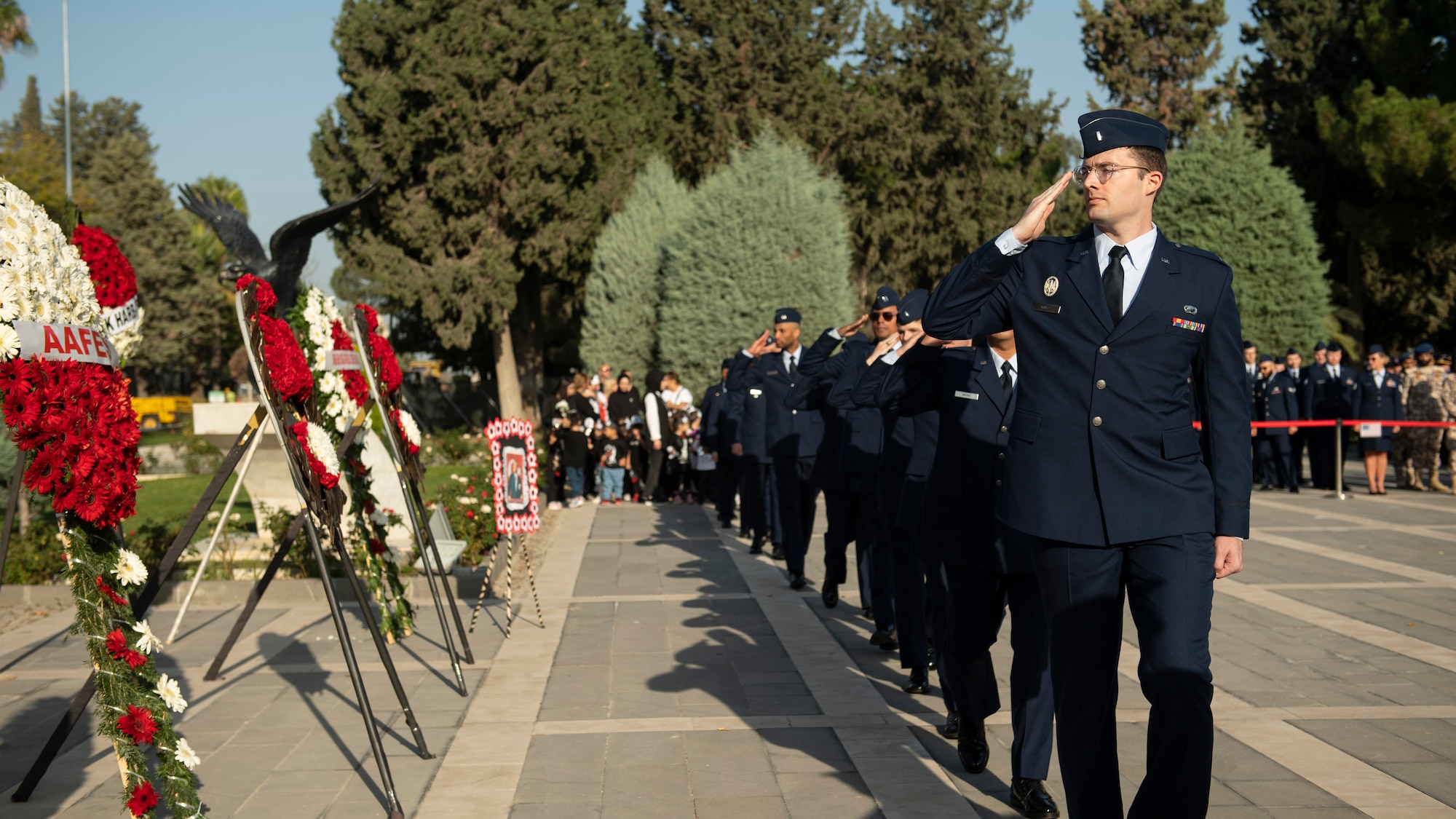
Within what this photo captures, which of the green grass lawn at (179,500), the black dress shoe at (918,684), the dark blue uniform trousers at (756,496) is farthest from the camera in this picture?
the green grass lawn at (179,500)

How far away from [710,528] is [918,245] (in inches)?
1200

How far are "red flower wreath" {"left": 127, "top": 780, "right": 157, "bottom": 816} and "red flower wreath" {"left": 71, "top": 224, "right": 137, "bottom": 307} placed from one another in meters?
3.10

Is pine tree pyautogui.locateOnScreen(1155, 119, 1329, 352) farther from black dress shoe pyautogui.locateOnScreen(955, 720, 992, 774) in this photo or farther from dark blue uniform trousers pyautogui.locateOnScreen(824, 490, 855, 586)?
black dress shoe pyautogui.locateOnScreen(955, 720, 992, 774)

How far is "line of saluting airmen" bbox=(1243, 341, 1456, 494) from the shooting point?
17812 mm

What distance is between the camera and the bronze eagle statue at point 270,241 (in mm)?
9367

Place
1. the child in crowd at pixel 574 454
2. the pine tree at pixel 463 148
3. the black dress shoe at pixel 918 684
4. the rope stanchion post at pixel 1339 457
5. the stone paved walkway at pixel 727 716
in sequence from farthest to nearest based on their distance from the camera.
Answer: the pine tree at pixel 463 148
the child in crowd at pixel 574 454
the rope stanchion post at pixel 1339 457
the black dress shoe at pixel 918 684
the stone paved walkway at pixel 727 716

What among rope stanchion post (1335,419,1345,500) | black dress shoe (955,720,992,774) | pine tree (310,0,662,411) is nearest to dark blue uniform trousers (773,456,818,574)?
black dress shoe (955,720,992,774)

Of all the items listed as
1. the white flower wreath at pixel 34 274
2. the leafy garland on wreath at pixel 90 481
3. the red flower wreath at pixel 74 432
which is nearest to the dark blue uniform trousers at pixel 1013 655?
the leafy garland on wreath at pixel 90 481

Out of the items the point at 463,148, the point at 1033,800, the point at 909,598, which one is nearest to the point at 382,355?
the point at 909,598

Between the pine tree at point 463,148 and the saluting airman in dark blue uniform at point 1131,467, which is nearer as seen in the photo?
the saluting airman in dark blue uniform at point 1131,467

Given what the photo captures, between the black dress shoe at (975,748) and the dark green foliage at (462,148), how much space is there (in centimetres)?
3032

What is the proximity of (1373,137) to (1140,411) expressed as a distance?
33.7 meters

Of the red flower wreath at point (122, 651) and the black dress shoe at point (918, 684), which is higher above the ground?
the red flower wreath at point (122, 651)

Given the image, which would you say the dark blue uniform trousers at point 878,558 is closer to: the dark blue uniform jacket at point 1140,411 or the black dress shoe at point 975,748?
the black dress shoe at point 975,748
